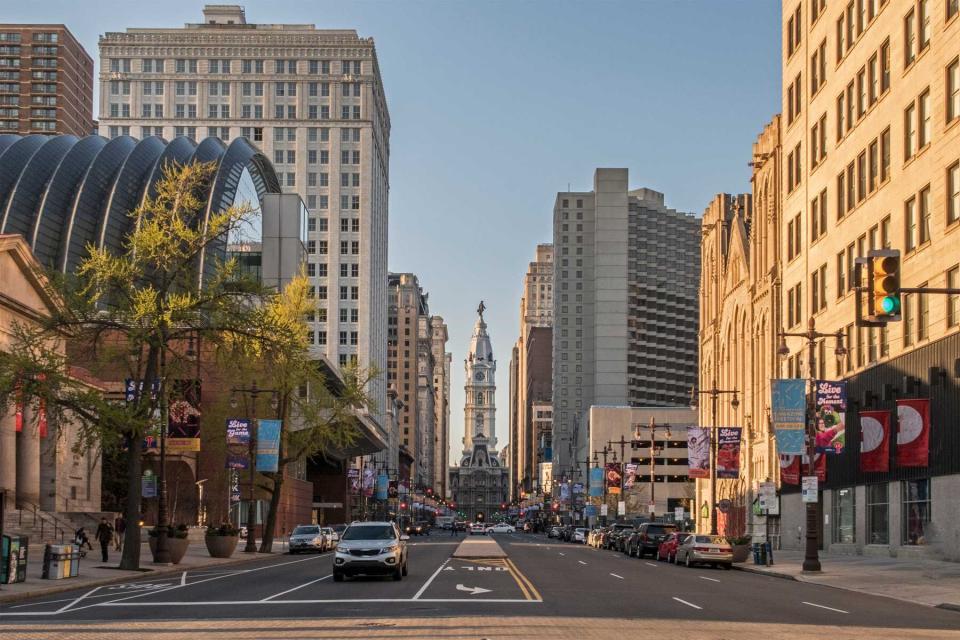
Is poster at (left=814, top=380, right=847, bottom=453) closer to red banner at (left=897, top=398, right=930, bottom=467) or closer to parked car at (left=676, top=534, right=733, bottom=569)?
red banner at (left=897, top=398, right=930, bottom=467)

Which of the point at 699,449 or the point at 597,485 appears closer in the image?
the point at 699,449

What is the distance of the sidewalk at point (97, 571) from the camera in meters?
30.9

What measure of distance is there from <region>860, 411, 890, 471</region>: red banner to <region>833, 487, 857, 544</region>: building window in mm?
9288

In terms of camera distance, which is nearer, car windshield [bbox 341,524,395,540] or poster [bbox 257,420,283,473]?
car windshield [bbox 341,524,395,540]

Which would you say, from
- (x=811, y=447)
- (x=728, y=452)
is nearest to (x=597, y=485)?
(x=728, y=452)

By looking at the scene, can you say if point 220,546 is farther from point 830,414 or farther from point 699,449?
point 699,449

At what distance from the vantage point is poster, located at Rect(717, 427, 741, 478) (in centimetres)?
6744

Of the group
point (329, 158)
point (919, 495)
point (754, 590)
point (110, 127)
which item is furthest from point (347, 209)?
point (754, 590)

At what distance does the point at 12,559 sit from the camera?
32.7 metres

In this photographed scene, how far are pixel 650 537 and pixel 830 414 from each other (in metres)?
15.7

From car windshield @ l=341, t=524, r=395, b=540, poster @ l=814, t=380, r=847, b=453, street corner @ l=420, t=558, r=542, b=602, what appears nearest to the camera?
street corner @ l=420, t=558, r=542, b=602

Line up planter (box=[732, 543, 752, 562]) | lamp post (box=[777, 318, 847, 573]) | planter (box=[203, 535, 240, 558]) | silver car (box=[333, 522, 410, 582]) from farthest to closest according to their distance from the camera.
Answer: planter (box=[203, 535, 240, 558]), planter (box=[732, 543, 752, 562]), lamp post (box=[777, 318, 847, 573]), silver car (box=[333, 522, 410, 582])

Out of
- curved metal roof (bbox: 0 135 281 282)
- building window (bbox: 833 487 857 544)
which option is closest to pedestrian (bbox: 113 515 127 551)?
building window (bbox: 833 487 857 544)

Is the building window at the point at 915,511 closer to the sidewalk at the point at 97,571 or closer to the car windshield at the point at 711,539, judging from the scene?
the car windshield at the point at 711,539
